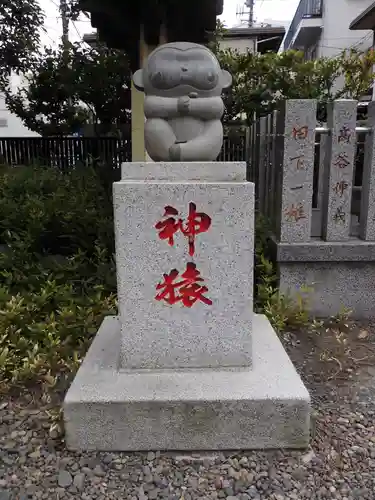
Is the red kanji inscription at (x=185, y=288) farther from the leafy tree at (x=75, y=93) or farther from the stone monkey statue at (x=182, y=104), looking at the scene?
the leafy tree at (x=75, y=93)

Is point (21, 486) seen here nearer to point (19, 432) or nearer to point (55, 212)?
point (19, 432)

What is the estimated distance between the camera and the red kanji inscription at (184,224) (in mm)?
2330

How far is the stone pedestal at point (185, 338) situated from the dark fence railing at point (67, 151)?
6619 mm

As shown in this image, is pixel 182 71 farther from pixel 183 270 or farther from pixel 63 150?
pixel 63 150

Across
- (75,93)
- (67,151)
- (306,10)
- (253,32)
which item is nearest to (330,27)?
(306,10)

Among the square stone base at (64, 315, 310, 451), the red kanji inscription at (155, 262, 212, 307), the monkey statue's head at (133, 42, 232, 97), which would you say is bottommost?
the square stone base at (64, 315, 310, 451)

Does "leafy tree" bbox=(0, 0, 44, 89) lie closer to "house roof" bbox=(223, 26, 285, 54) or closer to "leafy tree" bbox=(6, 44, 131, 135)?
"leafy tree" bbox=(6, 44, 131, 135)

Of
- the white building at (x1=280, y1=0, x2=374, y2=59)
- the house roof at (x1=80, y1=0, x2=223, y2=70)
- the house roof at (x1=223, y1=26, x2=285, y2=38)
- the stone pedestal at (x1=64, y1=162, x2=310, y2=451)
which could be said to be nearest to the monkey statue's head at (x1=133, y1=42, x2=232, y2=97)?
the stone pedestal at (x1=64, y1=162, x2=310, y2=451)

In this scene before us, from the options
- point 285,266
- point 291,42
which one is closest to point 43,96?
point 285,266

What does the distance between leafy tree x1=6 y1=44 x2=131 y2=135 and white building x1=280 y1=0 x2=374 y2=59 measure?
10.4 meters

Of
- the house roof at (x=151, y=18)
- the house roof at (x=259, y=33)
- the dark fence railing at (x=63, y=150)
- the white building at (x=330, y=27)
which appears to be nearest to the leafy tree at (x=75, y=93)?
the dark fence railing at (x=63, y=150)

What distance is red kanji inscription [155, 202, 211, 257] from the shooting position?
2.33 m

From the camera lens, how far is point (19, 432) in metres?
2.41

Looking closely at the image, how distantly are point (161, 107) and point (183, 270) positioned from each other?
943mm
